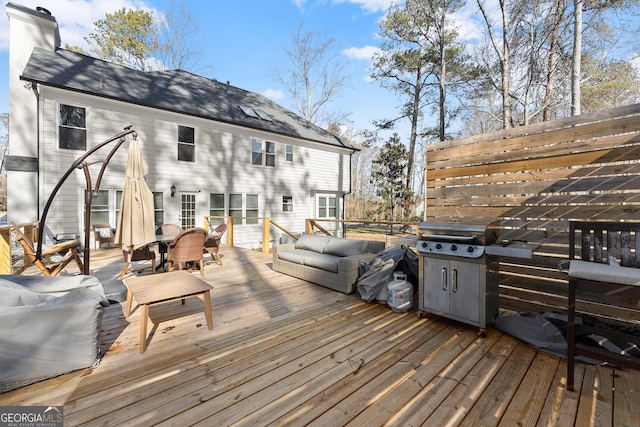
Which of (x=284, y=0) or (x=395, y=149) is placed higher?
(x=284, y=0)

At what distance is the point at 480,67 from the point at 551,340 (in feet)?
46.0

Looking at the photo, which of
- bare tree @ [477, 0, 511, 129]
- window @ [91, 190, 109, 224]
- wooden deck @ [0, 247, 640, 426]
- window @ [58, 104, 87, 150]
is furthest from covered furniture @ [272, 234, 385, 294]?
bare tree @ [477, 0, 511, 129]

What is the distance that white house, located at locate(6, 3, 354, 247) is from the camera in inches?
299

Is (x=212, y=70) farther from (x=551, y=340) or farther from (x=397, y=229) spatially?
(x=551, y=340)

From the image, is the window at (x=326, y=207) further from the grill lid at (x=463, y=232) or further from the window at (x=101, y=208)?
the grill lid at (x=463, y=232)

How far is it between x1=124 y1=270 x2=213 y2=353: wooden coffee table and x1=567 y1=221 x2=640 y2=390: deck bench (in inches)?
123

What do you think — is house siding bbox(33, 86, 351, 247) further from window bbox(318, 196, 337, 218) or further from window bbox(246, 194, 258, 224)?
window bbox(318, 196, 337, 218)

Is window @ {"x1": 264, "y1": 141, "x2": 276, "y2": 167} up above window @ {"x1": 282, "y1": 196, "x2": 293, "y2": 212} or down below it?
above

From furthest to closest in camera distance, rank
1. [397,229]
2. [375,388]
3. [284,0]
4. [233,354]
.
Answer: [397,229]
[284,0]
[233,354]
[375,388]

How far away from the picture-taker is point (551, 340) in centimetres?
269

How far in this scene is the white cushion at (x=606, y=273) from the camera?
1.85 m

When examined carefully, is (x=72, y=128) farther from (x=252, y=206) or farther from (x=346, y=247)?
(x=346, y=247)

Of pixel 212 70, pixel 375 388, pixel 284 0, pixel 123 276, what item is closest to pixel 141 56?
pixel 212 70

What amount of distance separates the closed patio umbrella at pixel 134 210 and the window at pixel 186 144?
6.31m
